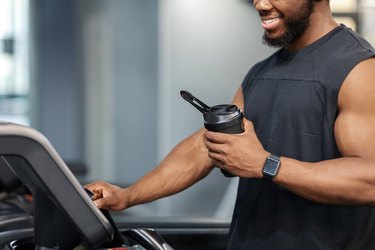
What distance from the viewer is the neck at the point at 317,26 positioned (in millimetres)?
2299

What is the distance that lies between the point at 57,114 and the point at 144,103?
151 centimetres

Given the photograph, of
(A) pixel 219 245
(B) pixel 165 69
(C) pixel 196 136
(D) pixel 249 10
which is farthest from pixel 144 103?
(C) pixel 196 136

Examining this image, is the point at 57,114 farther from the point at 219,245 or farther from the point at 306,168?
the point at 306,168

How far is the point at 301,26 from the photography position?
2.25 meters

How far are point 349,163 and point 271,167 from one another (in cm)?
18

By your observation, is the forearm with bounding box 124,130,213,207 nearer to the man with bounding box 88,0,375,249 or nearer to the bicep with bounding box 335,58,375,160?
the man with bounding box 88,0,375,249

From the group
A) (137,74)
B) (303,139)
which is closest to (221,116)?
(303,139)

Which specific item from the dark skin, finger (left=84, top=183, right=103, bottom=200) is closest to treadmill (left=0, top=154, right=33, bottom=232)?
finger (left=84, top=183, right=103, bottom=200)

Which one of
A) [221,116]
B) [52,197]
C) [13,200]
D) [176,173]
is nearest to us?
[52,197]

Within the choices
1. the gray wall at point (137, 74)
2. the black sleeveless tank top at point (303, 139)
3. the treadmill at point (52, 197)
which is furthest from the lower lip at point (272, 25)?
the gray wall at point (137, 74)

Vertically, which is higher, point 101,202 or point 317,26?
point 317,26

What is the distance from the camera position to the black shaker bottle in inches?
79.0

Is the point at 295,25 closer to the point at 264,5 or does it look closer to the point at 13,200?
the point at 264,5

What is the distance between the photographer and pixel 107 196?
88.7 inches
